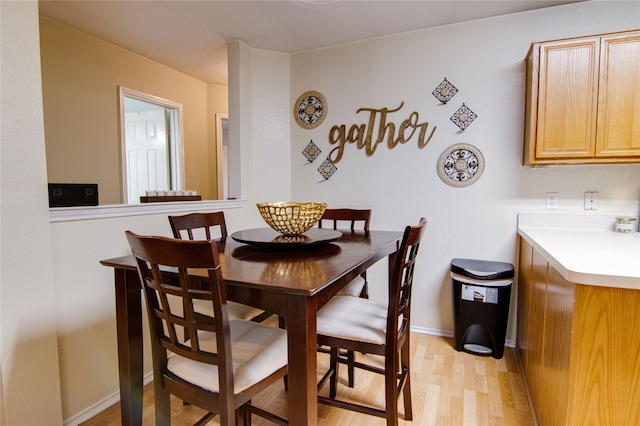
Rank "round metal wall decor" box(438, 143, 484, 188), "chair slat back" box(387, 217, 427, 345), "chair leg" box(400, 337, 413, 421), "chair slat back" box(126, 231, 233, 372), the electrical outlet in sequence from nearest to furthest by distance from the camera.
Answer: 1. "chair slat back" box(126, 231, 233, 372)
2. "chair slat back" box(387, 217, 427, 345)
3. "chair leg" box(400, 337, 413, 421)
4. the electrical outlet
5. "round metal wall decor" box(438, 143, 484, 188)

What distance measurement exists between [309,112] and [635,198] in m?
2.43

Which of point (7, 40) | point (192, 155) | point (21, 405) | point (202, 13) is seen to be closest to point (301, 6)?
point (202, 13)

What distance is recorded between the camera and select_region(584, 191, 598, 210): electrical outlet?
2244mm

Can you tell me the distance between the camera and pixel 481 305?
90.7 inches

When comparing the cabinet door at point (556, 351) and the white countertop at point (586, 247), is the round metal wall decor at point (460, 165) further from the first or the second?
the cabinet door at point (556, 351)

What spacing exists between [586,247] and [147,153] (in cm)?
390

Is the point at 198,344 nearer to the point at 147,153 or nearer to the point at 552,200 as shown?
the point at 552,200

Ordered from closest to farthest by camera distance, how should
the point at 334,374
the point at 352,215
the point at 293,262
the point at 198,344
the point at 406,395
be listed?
the point at 198,344 < the point at 293,262 < the point at 406,395 < the point at 334,374 < the point at 352,215

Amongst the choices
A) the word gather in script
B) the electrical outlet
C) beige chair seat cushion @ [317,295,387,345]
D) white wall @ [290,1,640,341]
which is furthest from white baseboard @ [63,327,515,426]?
the electrical outlet

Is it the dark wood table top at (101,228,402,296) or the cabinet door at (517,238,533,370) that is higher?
the dark wood table top at (101,228,402,296)

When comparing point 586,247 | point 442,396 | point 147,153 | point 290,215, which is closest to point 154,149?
point 147,153

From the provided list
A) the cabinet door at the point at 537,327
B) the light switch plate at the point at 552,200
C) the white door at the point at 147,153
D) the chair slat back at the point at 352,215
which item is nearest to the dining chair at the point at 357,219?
the chair slat back at the point at 352,215

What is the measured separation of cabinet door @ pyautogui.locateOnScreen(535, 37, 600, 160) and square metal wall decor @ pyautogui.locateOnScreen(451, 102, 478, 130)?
48 centimetres

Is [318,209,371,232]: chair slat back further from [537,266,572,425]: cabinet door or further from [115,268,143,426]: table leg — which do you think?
[115,268,143,426]: table leg
